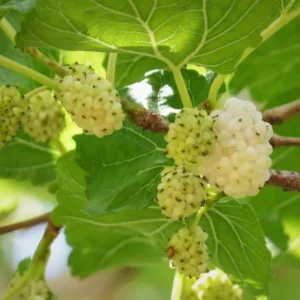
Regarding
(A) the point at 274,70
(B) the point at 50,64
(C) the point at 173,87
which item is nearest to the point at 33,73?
(B) the point at 50,64

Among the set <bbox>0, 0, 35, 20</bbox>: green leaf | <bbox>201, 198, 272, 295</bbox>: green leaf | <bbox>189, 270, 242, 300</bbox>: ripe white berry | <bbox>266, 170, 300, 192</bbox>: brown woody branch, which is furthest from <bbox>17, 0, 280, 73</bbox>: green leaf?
<bbox>189, 270, 242, 300</bbox>: ripe white berry

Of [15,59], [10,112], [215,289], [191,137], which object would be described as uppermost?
[15,59]

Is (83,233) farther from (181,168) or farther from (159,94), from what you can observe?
(181,168)

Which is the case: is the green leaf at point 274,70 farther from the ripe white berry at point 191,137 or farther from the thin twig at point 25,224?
the ripe white berry at point 191,137

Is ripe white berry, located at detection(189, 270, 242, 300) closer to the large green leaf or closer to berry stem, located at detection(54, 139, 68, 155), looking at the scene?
the large green leaf

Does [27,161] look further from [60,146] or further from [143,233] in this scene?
[143,233]

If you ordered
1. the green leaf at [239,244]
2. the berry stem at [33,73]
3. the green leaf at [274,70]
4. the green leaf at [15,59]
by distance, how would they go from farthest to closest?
1. the green leaf at [274,70]
2. the green leaf at [15,59]
3. the green leaf at [239,244]
4. the berry stem at [33,73]

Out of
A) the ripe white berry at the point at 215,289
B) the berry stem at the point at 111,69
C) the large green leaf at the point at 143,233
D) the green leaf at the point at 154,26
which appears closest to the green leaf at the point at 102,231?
the large green leaf at the point at 143,233
